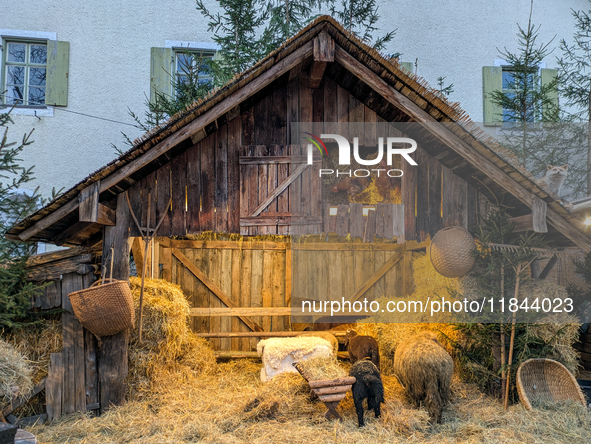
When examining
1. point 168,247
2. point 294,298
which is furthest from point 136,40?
point 294,298

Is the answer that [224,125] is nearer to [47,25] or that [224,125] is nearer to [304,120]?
[304,120]

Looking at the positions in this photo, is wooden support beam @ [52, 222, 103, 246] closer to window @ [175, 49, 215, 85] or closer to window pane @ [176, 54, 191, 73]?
window @ [175, 49, 215, 85]

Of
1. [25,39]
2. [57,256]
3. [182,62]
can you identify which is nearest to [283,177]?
[57,256]

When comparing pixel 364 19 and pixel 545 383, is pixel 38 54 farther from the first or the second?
pixel 545 383

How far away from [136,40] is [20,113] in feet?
9.83

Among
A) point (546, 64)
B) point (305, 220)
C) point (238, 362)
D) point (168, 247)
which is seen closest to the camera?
point (305, 220)

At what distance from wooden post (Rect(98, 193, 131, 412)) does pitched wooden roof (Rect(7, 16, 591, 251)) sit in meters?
0.52

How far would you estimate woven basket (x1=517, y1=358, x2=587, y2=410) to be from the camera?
521 cm

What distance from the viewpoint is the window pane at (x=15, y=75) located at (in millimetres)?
9242

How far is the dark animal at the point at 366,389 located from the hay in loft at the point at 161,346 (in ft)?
8.65

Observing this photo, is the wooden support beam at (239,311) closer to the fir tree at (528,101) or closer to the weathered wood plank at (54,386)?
the weathered wood plank at (54,386)

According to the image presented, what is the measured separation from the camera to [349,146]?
570cm

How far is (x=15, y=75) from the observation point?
9.27 meters

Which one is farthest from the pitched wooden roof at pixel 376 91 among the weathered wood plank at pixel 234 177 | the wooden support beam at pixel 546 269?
the wooden support beam at pixel 546 269
